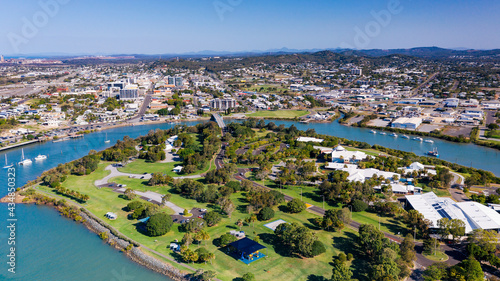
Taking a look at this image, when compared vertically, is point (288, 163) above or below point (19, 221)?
above

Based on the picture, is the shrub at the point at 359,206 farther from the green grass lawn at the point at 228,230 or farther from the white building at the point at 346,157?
the white building at the point at 346,157

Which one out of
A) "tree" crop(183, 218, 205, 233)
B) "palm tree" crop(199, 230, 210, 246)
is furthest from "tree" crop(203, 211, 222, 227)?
"palm tree" crop(199, 230, 210, 246)

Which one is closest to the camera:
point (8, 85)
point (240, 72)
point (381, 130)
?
point (381, 130)

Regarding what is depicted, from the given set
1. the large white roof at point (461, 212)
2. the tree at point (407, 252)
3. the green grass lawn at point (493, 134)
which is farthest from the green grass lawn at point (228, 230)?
the green grass lawn at point (493, 134)

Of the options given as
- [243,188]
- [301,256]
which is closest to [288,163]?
[243,188]

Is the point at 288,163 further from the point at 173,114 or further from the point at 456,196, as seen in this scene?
the point at 173,114

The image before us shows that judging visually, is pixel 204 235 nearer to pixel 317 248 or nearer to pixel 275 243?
pixel 275 243
